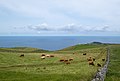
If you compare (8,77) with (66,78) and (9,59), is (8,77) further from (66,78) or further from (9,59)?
(9,59)

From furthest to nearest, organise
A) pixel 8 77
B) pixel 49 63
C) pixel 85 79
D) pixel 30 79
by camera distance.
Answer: pixel 49 63 < pixel 8 77 < pixel 30 79 < pixel 85 79

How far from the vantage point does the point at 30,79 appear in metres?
39.6

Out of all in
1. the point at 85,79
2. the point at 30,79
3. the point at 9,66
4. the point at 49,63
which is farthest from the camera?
the point at 49,63

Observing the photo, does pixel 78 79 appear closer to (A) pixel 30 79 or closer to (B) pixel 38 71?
(A) pixel 30 79

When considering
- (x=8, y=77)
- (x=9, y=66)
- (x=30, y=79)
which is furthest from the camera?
(x=9, y=66)

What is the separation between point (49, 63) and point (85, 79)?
82.7 ft

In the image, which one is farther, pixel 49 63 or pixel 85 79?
pixel 49 63

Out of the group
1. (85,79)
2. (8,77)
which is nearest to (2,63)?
(8,77)

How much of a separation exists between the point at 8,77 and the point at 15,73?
336cm

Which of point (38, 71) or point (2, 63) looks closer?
point (38, 71)

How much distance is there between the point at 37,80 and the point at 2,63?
22255 mm

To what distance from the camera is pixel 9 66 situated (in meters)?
54.9

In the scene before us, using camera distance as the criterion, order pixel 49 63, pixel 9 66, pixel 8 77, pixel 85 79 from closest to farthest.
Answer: pixel 85 79
pixel 8 77
pixel 9 66
pixel 49 63

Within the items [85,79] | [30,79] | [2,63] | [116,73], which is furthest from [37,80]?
[2,63]
